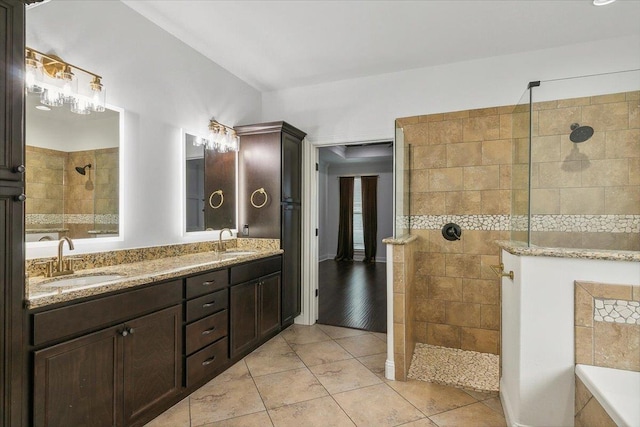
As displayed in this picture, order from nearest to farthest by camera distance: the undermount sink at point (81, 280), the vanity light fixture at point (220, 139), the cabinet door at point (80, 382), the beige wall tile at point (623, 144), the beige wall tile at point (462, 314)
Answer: the cabinet door at point (80, 382), the undermount sink at point (81, 280), the beige wall tile at point (623, 144), the beige wall tile at point (462, 314), the vanity light fixture at point (220, 139)

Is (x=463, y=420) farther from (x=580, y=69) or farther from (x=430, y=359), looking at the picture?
(x=580, y=69)

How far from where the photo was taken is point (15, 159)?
133 centimetres

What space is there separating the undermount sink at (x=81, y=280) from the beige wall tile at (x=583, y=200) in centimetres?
314

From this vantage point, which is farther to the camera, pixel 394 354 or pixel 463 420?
pixel 394 354

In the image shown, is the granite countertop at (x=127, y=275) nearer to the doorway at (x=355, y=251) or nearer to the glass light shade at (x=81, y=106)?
the glass light shade at (x=81, y=106)

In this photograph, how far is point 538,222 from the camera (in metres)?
2.05

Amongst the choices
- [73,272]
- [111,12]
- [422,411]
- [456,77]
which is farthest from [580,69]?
[73,272]

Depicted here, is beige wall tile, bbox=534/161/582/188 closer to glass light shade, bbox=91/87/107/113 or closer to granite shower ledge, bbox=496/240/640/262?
granite shower ledge, bbox=496/240/640/262

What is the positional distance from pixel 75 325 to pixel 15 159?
2.56ft

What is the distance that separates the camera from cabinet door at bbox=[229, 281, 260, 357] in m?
2.59

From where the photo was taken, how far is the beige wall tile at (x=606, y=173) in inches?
91.4

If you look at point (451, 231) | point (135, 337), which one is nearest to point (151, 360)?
point (135, 337)

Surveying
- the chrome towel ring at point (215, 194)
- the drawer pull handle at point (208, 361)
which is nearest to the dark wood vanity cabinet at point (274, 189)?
the chrome towel ring at point (215, 194)

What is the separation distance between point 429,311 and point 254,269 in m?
1.77
